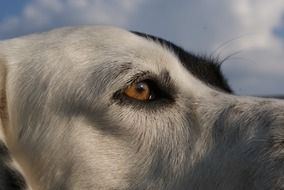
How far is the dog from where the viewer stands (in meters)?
3.41

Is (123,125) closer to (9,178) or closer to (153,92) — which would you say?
(153,92)

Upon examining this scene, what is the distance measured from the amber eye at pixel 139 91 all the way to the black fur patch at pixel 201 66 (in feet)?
1.89

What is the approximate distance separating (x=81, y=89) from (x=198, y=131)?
0.81 meters

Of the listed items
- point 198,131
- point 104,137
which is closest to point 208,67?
point 198,131

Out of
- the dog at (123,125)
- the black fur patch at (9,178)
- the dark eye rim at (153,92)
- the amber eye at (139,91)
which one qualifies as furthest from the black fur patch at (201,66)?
the black fur patch at (9,178)

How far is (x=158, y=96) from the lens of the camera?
3809 millimetres

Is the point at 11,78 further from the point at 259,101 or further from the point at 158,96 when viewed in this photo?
the point at 259,101

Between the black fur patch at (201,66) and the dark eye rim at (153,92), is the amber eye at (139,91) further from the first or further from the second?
the black fur patch at (201,66)

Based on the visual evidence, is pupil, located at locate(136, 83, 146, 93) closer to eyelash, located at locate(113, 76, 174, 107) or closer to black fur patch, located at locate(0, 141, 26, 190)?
eyelash, located at locate(113, 76, 174, 107)

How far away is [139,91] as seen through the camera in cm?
373

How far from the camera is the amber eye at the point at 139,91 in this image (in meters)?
3.68

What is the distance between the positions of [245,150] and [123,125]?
77 centimetres

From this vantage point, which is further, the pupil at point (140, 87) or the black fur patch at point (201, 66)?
the black fur patch at point (201, 66)

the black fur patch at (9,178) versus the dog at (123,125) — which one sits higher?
the dog at (123,125)
